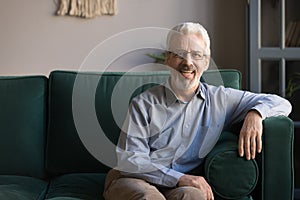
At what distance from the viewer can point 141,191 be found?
1.76 m

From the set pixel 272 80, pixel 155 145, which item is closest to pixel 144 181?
pixel 155 145

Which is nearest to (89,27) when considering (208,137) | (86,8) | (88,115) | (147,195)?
(86,8)

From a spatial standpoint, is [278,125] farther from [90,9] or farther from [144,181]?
[90,9]

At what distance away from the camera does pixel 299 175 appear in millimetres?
3164

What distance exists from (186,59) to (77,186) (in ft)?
2.16

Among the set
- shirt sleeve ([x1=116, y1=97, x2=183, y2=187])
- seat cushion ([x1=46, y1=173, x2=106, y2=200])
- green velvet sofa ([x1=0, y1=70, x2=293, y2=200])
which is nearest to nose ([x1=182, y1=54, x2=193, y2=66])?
shirt sleeve ([x1=116, y1=97, x2=183, y2=187])

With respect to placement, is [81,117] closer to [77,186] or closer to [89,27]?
[77,186]

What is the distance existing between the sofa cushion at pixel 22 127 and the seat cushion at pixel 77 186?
5.8 inches

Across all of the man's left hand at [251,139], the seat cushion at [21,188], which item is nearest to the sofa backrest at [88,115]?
the seat cushion at [21,188]

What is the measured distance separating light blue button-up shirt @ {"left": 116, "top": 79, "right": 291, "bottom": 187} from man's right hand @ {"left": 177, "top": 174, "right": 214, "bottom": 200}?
0.11 meters

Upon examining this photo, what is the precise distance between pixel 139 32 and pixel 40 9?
26.1 inches

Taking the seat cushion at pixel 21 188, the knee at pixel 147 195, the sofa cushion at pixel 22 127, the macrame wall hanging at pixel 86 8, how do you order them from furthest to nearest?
the macrame wall hanging at pixel 86 8, the sofa cushion at pixel 22 127, the seat cushion at pixel 21 188, the knee at pixel 147 195

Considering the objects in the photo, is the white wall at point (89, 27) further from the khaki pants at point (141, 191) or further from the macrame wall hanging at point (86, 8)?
the khaki pants at point (141, 191)

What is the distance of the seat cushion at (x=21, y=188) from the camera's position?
196 cm
